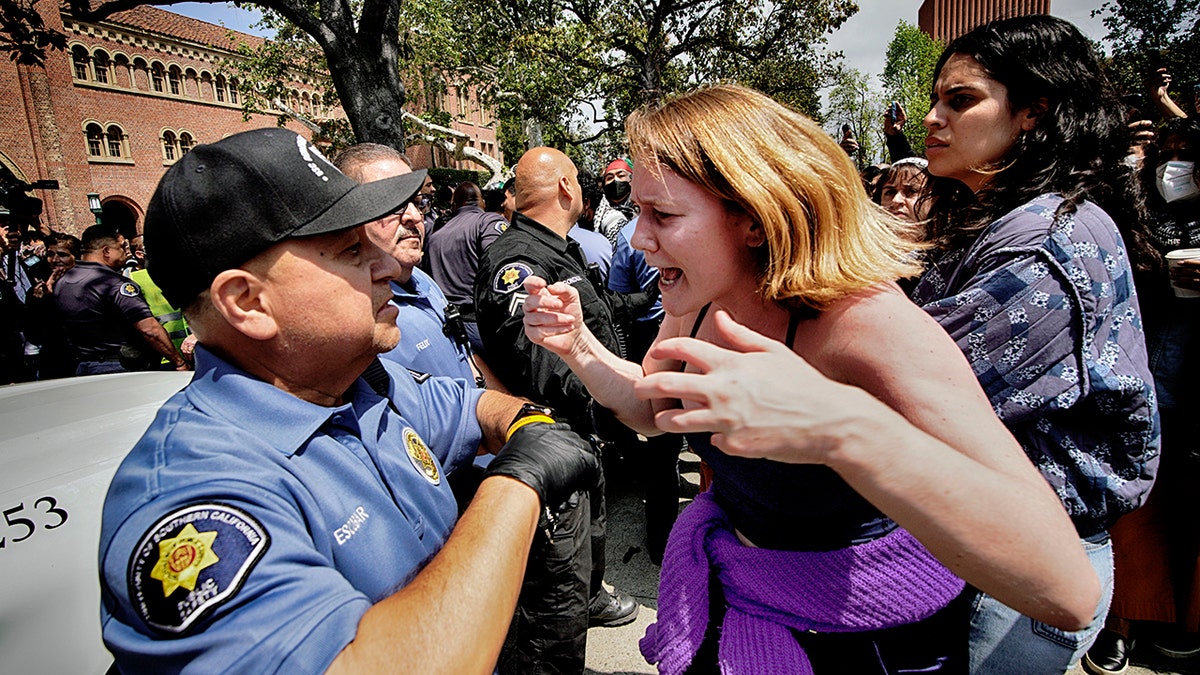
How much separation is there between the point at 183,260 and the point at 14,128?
1170 inches

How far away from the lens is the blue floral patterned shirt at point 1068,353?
4.32 feet

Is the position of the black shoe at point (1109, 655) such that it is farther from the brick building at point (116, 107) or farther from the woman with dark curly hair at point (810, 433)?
the brick building at point (116, 107)

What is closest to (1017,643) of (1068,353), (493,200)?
(1068,353)

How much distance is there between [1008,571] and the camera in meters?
0.88

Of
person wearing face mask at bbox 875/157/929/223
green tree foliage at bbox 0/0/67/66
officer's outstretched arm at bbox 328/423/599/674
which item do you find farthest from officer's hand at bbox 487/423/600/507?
green tree foliage at bbox 0/0/67/66

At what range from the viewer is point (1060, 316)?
4.30ft

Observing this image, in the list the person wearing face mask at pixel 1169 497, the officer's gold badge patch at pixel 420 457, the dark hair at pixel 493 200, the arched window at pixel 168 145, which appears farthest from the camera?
the arched window at pixel 168 145

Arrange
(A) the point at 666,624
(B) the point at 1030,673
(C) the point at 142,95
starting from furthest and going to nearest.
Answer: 1. (C) the point at 142,95
2. (A) the point at 666,624
3. (B) the point at 1030,673

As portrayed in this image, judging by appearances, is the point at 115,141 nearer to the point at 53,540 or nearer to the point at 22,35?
the point at 22,35

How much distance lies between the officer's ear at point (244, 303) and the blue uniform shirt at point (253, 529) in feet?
0.34

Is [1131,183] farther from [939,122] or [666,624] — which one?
[666,624]

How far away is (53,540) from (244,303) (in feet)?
4.11

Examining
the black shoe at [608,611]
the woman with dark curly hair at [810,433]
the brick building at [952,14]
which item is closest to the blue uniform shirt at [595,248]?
the black shoe at [608,611]

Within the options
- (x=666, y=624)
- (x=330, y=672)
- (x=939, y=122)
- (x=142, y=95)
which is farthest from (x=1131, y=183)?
(x=142, y=95)
